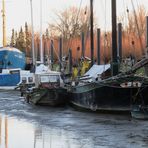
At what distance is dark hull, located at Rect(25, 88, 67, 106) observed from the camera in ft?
94.8

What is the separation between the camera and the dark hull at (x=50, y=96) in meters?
28.9

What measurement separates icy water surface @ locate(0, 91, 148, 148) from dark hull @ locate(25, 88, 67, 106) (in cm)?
373

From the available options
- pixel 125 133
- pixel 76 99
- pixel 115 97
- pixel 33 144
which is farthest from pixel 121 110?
pixel 33 144

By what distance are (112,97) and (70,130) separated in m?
5.90

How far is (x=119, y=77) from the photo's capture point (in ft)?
76.0

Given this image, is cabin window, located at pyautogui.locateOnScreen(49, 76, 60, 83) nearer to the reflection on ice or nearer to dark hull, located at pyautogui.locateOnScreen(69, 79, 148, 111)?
dark hull, located at pyautogui.locateOnScreen(69, 79, 148, 111)

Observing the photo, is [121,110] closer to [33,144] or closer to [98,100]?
[98,100]

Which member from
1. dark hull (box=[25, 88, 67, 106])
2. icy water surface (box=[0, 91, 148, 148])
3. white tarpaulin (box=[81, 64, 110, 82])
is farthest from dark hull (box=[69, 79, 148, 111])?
white tarpaulin (box=[81, 64, 110, 82])

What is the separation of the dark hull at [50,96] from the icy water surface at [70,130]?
3.73 meters

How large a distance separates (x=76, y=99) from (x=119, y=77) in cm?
516

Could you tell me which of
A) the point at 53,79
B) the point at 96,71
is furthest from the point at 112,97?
the point at 53,79

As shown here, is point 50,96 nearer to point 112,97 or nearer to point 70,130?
point 112,97

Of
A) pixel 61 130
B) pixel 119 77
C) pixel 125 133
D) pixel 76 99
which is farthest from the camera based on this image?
pixel 76 99

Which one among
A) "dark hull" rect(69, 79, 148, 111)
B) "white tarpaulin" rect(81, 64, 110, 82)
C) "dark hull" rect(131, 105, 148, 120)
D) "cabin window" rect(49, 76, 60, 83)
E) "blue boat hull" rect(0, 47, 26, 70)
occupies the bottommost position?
"dark hull" rect(131, 105, 148, 120)
